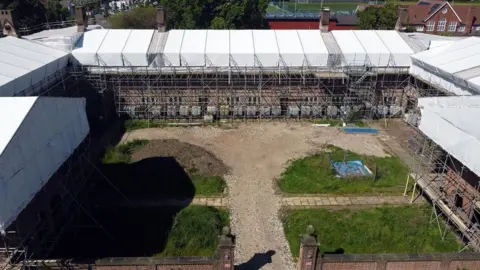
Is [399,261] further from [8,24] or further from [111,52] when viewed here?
[8,24]

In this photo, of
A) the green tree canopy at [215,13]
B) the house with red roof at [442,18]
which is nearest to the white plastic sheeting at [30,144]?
the green tree canopy at [215,13]

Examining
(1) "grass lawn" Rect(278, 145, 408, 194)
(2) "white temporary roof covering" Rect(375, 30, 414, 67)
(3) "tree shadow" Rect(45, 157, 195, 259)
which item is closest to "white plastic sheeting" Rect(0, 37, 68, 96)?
(3) "tree shadow" Rect(45, 157, 195, 259)

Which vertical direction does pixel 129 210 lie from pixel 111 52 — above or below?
below

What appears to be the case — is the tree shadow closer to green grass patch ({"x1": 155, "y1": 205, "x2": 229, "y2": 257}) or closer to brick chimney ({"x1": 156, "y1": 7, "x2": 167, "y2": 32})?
green grass patch ({"x1": 155, "y1": 205, "x2": 229, "y2": 257})

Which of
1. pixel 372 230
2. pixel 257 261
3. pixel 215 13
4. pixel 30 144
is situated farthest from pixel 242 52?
pixel 215 13

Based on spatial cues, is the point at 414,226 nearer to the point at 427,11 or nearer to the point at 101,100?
the point at 101,100

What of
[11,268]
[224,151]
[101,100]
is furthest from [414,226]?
[101,100]

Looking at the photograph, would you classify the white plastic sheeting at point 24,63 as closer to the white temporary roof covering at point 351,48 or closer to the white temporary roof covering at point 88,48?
the white temporary roof covering at point 88,48

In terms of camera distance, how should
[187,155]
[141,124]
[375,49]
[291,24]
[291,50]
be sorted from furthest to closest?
[291,24]
[375,49]
[291,50]
[141,124]
[187,155]
